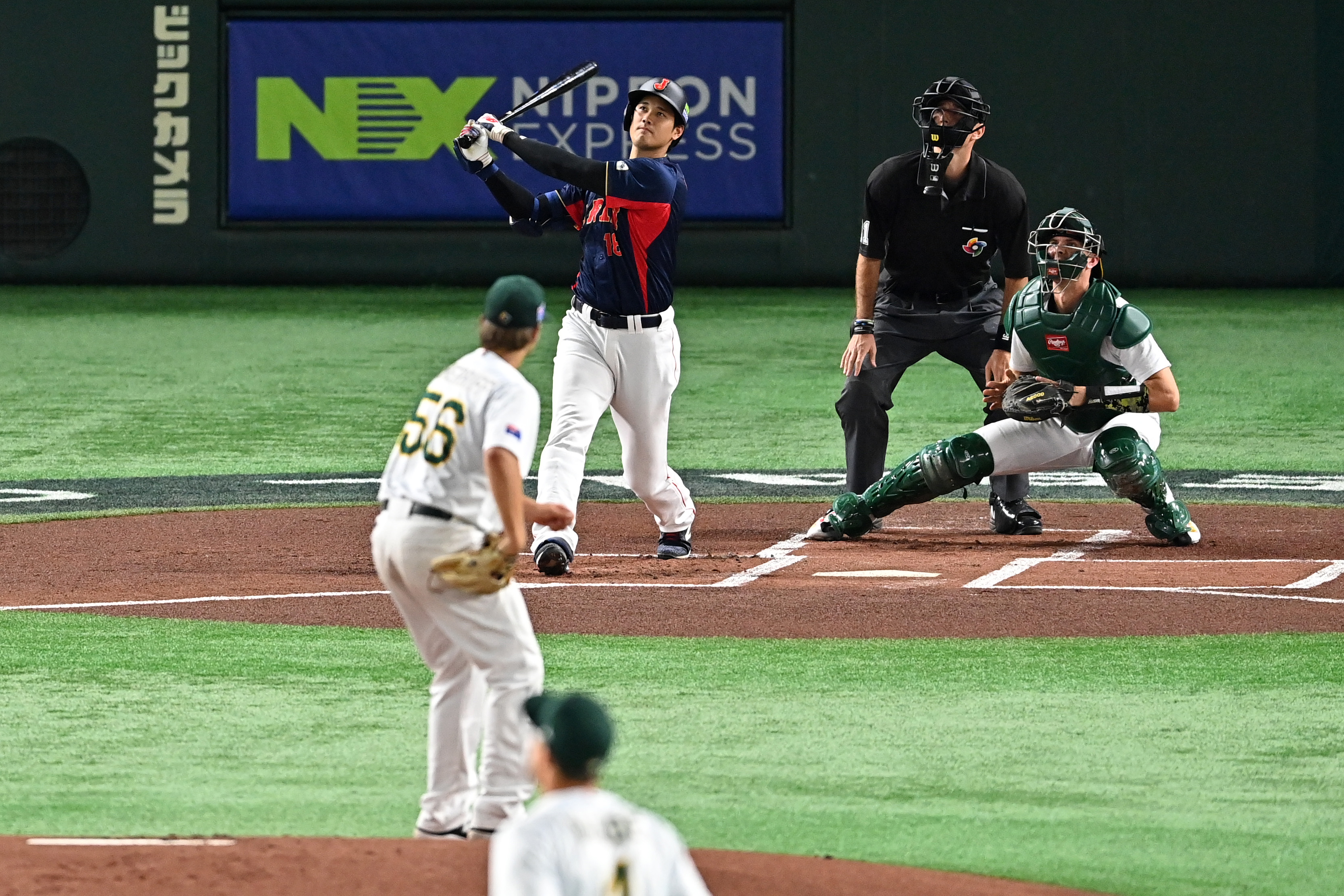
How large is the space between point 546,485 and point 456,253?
637 inches

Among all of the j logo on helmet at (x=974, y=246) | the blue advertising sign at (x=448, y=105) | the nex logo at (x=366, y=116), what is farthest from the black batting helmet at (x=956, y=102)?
the nex logo at (x=366, y=116)

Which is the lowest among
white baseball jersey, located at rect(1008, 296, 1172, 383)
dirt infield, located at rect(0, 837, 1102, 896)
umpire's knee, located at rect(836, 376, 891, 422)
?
dirt infield, located at rect(0, 837, 1102, 896)

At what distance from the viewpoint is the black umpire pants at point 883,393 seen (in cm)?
1077

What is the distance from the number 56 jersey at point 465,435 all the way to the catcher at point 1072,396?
17.5 ft

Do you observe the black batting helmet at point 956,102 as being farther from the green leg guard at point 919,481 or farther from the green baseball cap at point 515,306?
the green baseball cap at point 515,306

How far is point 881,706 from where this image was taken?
6984mm

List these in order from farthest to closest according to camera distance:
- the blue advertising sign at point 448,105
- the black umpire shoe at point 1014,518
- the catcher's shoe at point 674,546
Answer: the blue advertising sign at point 448,105 < the black umpire shoe at point 1014,518 < the catcher's shoe at point 674,546

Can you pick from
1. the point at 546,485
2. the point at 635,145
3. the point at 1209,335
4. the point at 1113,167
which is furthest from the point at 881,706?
the point at 1113,167

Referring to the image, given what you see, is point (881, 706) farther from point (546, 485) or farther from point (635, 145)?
point (635, 145)

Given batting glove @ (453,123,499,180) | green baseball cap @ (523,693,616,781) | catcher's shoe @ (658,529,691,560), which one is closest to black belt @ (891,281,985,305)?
catcher's shoe @ (658,529,691,560)

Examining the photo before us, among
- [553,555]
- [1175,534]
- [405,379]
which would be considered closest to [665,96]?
[553,555]

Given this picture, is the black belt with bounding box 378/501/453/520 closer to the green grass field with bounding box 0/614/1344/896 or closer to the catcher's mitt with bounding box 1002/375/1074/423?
the green grass field with bounding box 0/614/1344/896

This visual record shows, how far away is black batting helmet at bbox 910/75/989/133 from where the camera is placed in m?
10.4

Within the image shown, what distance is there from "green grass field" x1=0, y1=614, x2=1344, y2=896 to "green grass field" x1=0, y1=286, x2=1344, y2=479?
591cm
